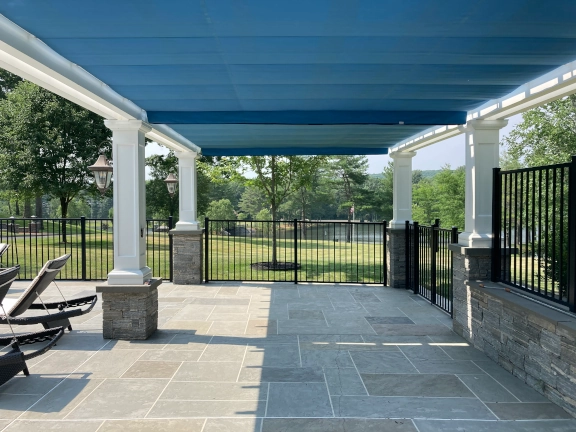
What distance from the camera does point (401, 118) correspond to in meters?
6.28

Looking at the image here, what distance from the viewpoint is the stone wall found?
3.66m

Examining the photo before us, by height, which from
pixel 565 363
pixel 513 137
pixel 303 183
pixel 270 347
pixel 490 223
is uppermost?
pixel 513 137

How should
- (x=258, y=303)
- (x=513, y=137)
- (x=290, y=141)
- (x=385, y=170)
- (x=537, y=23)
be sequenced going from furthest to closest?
(x=385, y=170) → (x=513, y=137) → (x=290, y=141) → (x=258, y=303) → (x=537, y=23)

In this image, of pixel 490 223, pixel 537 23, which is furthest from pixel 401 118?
pixel 537 23

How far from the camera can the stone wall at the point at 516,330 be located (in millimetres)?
3664

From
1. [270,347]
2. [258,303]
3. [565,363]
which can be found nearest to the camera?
[565,363]

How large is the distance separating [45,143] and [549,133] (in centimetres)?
1635

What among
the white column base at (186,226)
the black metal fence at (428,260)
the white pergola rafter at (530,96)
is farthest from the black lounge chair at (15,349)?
the white pergola rafter at (530,96)

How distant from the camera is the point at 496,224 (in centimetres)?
535

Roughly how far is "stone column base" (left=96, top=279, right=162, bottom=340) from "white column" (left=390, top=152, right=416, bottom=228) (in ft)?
18.1

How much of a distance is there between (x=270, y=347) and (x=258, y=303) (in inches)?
97.3

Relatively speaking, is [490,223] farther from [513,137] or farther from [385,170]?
[385,170]

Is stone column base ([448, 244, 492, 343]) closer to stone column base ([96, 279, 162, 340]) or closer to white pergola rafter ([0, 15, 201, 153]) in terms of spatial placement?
stone column base ([96, 279, 162, 340])

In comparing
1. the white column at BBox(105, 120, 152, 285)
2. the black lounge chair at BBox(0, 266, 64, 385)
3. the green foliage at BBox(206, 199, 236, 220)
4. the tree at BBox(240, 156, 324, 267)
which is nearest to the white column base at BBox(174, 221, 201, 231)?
the tree at BBox(240, 156, 324, 267)
